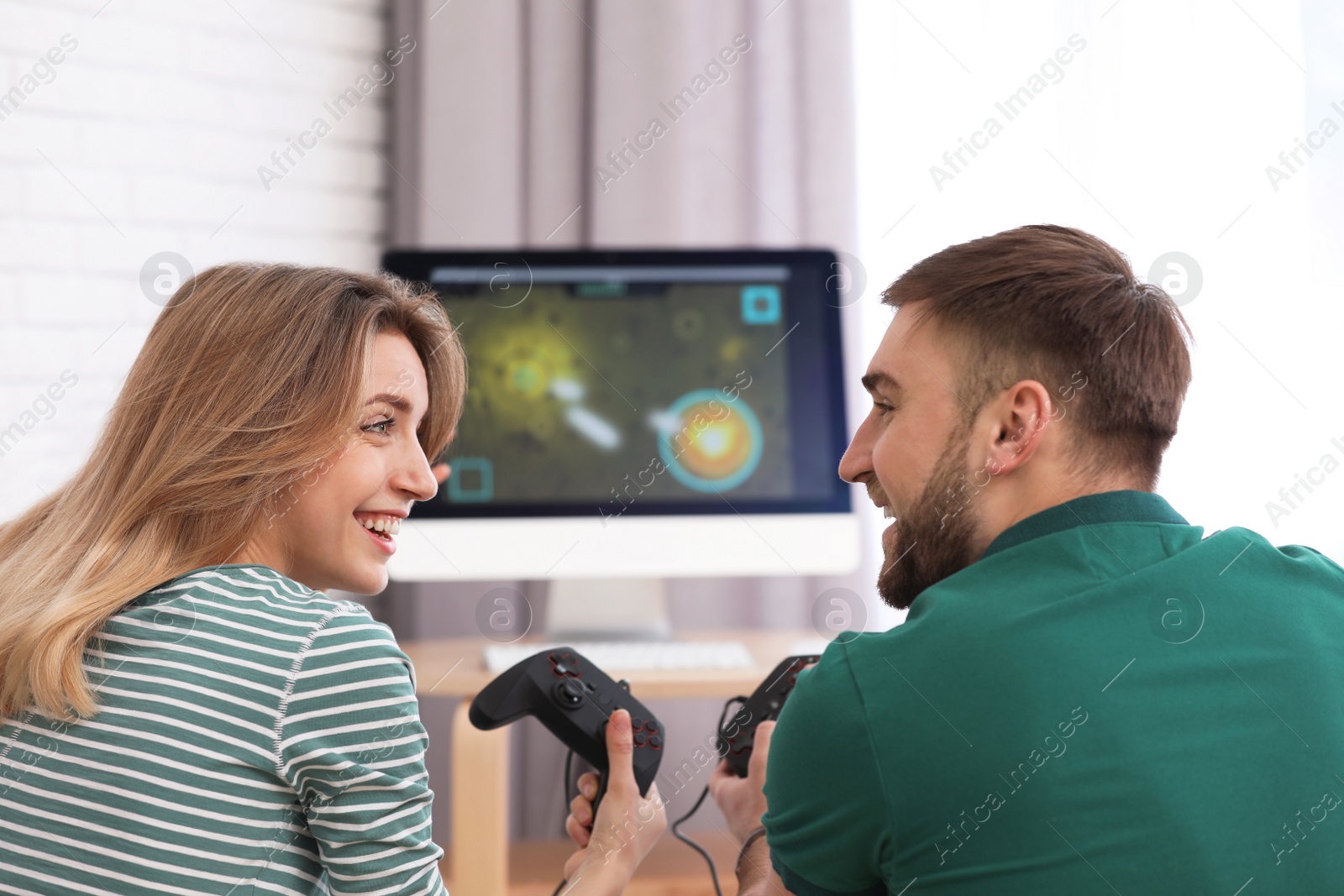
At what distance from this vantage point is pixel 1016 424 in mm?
898

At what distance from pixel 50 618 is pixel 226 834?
0.21m

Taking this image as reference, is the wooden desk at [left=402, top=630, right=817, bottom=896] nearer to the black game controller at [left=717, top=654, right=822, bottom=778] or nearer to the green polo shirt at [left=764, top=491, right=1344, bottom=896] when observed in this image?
the black game controller at [left=717, top=654, right=822, bottom=778]

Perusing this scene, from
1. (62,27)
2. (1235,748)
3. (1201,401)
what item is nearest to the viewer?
(1235,748)

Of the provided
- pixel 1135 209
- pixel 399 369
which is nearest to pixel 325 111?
pixel 399 369

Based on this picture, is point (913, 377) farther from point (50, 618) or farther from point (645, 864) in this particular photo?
point (645, 864)

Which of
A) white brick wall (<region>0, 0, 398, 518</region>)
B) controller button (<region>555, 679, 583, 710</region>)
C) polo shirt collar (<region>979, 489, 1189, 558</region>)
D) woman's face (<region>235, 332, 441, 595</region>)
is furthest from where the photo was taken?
white brick wall (<region>0, 0, 398, 518</region>)

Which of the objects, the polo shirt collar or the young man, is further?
the polo shirt collar

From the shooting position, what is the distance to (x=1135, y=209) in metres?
1.60

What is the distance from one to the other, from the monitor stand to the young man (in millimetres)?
783

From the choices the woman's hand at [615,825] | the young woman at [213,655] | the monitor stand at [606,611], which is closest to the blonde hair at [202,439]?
the young woman at [213,655]

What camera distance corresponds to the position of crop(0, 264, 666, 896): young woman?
79 cm

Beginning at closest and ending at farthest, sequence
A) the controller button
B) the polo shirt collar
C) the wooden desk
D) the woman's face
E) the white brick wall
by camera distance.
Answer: the polo shirt collar, the woman's face, the controller button, the wooden desk, the white brick wall

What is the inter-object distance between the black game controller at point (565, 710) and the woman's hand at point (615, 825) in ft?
0.04

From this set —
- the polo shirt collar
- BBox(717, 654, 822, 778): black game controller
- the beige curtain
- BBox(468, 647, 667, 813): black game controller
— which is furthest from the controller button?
the beige curtain
